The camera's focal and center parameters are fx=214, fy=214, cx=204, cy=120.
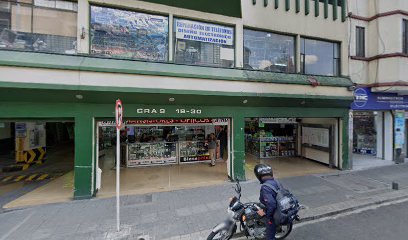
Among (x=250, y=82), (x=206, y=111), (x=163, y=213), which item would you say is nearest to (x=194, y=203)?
(x=163, y=213)

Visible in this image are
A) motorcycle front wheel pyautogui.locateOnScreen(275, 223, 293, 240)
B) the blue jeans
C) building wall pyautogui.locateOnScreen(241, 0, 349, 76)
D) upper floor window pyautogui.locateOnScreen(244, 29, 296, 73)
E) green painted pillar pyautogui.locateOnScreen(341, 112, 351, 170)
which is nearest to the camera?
the blue jeans

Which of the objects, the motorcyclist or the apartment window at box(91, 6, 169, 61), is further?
the apartment window at box(91, 6, 169, 61)

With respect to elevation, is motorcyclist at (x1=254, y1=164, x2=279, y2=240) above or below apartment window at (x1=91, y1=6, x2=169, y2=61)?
below

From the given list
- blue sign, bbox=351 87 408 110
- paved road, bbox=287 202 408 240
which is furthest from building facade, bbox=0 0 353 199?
paved road, bbox=287 202 408 240

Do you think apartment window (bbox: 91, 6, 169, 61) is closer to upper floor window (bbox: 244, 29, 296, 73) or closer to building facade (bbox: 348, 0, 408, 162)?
upper floor window (bbox: 244, 29, 296, 73)

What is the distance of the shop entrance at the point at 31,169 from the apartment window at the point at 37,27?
2219 mm

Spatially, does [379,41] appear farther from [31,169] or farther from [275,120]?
[31,169]

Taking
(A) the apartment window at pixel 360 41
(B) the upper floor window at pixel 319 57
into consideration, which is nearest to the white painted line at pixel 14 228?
(B) the upper floor window at pixel 319 57

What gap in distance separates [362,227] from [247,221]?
276cm

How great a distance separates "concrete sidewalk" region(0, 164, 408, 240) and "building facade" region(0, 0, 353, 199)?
3.61ft

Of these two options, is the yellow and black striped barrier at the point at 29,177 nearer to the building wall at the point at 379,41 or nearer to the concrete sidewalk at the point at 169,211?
the concrete sidewalk at the point at 169,211

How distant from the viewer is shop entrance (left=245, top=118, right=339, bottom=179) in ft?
31.7

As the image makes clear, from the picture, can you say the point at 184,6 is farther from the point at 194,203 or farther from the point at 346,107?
the point at 346,107

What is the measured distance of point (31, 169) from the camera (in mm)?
9734
